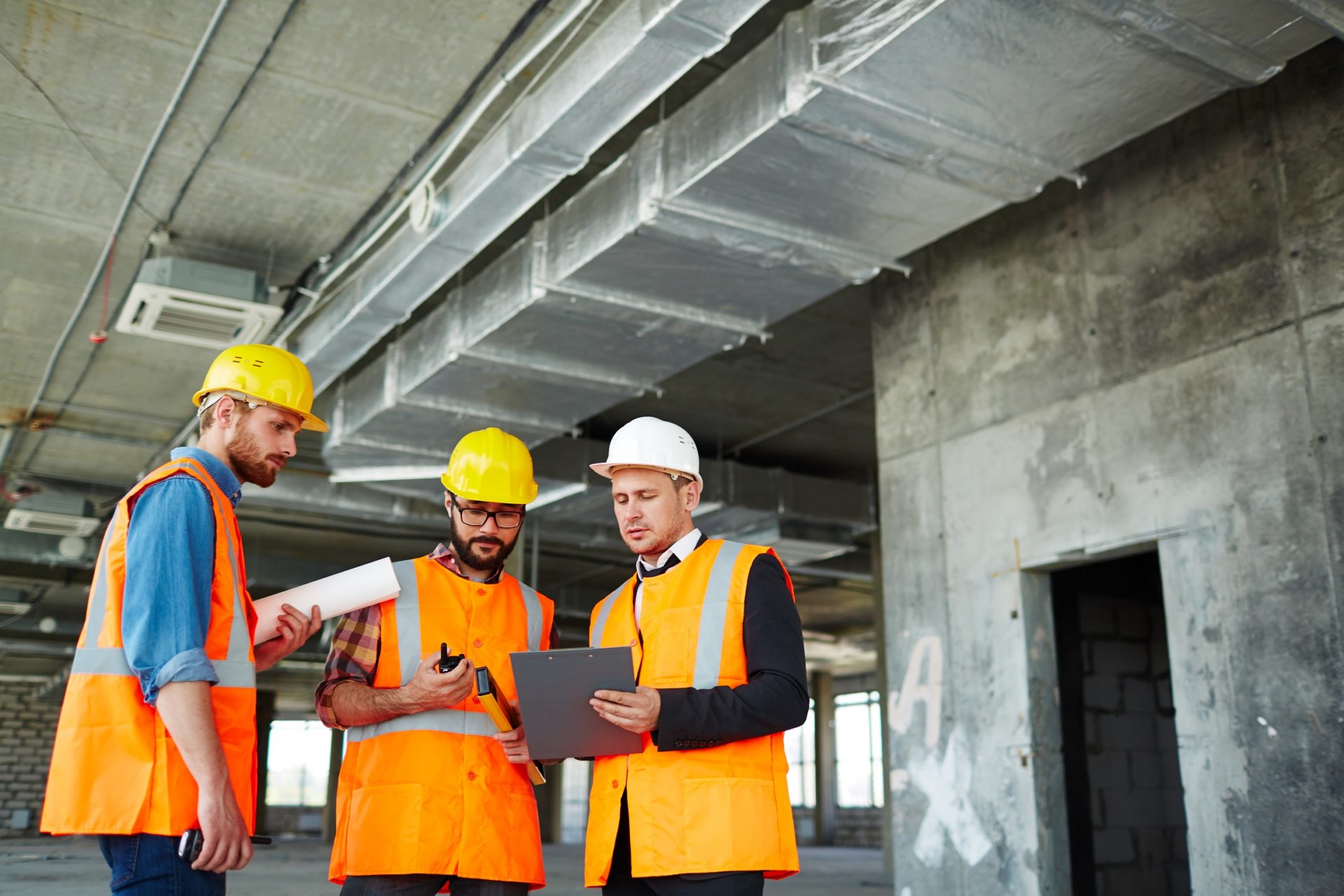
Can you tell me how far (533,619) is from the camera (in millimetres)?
3162

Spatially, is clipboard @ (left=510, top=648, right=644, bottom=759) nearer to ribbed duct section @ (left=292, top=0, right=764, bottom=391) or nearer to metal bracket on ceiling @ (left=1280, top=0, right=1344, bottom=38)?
ribbed duct section @ (left=292, top=0, right=764, bottom=391)

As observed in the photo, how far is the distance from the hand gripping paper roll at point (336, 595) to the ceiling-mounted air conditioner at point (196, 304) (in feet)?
12.9

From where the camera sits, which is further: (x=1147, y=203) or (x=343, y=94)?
(x=343, y=94)

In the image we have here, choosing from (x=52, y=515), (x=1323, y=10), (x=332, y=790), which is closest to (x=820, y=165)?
(x=1323, y=10)

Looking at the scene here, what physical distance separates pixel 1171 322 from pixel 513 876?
3.51 meters

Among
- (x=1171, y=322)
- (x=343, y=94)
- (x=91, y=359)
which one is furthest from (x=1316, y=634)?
(x=91, y=359)

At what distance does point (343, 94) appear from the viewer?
5.50 metres

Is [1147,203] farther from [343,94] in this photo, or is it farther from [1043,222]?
[343,94]

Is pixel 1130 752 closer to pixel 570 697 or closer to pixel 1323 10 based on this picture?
pixel 1323 10

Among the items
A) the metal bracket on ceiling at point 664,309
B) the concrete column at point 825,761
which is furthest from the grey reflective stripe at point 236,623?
the concrete column at point 825,761

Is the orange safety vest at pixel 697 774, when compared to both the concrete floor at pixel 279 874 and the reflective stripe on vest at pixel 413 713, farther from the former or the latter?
the concrete floor at pixel 279 874

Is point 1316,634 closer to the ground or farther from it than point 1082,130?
closer to the ground

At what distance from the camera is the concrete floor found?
8188 millimetres

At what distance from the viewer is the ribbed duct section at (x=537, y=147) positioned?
155 inches
